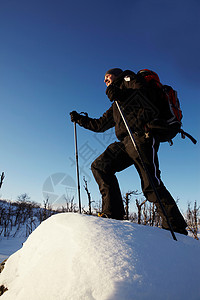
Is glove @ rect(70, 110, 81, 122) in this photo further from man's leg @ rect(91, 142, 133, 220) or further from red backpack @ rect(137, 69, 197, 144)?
red backpack @ rect(137, 69, 197, 144)

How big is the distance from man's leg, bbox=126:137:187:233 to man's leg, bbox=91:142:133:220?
228 mm

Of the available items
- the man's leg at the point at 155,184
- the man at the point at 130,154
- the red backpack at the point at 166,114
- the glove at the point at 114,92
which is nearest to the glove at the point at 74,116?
the man at the point at 130,154

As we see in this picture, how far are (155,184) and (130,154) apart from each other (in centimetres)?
44

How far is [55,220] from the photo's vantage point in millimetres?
1336

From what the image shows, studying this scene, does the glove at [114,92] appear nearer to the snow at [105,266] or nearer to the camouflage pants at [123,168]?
the camouflage pants at [123,168]

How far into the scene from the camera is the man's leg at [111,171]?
206cm

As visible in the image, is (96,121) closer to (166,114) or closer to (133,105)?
(133,105)

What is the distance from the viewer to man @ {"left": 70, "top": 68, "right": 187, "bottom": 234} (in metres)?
1.67

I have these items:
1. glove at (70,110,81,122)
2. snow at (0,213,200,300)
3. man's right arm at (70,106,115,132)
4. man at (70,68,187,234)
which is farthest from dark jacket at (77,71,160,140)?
snow at (0,213,200,300)

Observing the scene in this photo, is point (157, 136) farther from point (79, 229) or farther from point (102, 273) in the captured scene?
point (102, 273)

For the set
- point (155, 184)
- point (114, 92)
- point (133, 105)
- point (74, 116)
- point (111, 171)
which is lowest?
point (155, 184)

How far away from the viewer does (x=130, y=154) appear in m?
1.96

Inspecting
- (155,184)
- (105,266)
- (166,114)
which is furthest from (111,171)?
(105,266)

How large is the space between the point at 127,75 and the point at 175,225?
5.34 feet
